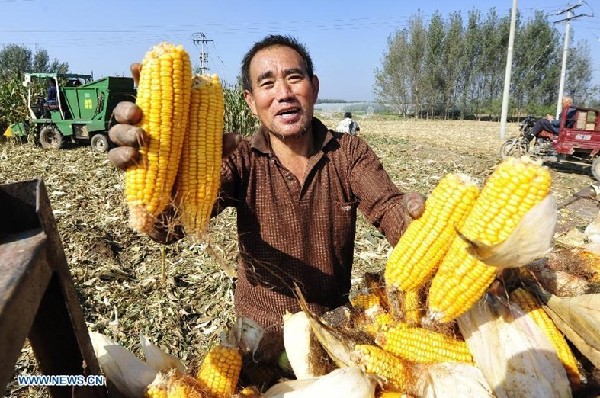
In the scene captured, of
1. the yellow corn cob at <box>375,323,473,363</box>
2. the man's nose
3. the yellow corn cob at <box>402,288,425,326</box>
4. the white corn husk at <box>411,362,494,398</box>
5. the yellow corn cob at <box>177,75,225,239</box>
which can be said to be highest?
the man's nose

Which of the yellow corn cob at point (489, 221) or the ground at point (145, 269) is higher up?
the yellow corn cob at point (489, 221)

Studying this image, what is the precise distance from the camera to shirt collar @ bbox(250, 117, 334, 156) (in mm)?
2750

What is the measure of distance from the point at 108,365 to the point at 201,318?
3.17 metres

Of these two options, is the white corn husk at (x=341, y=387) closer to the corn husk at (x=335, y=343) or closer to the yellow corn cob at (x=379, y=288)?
the corn husk at (x=335, y=343)

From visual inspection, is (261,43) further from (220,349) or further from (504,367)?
(504,367)

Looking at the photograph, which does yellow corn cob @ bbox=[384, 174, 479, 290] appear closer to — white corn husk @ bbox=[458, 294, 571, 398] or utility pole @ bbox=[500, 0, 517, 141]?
white corn husk @ bbox=[458, 294, 571, 398]

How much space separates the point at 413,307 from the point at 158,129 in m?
1.30

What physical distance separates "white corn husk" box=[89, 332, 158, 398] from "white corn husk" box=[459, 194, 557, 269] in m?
1.31

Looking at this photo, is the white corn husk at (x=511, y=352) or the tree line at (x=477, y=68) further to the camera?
the tree line at (x=477, y=68)

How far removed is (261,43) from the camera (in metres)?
2.68

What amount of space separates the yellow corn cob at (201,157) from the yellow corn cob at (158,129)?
6 centimetres

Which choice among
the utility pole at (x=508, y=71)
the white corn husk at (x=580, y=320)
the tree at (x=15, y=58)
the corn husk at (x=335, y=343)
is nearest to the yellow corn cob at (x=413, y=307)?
the corn husk at (x=335, y=343)

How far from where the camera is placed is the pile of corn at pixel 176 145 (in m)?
1.77

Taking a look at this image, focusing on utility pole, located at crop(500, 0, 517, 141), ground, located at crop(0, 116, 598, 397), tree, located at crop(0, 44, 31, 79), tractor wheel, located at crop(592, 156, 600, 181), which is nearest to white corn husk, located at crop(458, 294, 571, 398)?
ground, located at crop(0, 116, 598, 397)
